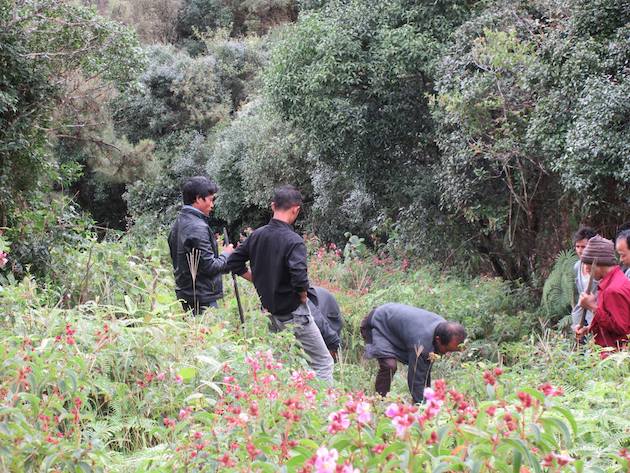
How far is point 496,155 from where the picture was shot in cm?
958

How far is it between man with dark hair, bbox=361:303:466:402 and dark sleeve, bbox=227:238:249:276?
110cm

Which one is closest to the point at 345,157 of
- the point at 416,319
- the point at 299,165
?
the point at 299,165

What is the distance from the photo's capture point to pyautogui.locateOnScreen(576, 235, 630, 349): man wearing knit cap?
5098mm

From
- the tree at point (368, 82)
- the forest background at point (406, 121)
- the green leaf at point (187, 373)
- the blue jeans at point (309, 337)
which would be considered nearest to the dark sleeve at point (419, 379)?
the blue jeans at point (309, 337)

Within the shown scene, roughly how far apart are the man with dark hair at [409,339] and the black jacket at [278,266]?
0.84 metres

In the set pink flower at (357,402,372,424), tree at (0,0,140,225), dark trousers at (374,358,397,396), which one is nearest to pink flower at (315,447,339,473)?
pink flower at (357,402,372,424)

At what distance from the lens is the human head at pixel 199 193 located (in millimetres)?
5770

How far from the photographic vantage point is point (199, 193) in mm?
5766

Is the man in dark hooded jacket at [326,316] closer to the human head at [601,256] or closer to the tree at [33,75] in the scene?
the human head at [601,256]

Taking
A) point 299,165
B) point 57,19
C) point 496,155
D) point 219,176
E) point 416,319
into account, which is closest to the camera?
point 416,319

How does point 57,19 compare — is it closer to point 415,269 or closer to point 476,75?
point 476,75

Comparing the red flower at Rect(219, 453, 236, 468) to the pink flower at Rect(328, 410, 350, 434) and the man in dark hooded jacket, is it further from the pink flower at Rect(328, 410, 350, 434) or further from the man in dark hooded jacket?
the man in dark hooded jacket

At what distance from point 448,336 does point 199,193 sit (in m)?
2.03

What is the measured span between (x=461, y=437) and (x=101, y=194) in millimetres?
21999
